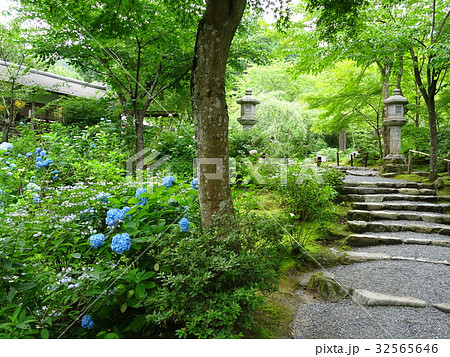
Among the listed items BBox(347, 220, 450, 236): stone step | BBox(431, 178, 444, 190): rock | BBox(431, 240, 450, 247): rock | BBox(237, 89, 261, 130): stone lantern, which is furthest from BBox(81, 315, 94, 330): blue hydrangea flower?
BBox(237, 89, 261, 130): stone lantern

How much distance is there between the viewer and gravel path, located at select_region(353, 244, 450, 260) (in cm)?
384

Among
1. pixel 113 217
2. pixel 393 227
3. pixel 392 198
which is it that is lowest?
pixel 393 227

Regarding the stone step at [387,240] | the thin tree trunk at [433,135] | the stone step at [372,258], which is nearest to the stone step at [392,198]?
the thin tree trunk at [433,135]

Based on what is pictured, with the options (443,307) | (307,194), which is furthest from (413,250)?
(443,307)

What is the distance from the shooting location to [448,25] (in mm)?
6105

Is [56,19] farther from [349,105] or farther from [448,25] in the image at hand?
[349,105]

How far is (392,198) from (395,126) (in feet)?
12.9

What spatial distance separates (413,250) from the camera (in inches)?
161

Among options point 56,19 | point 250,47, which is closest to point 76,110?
point 56,19

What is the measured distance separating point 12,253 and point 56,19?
15.4ft

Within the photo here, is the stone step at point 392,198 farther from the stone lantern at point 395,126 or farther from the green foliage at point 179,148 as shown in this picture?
the green foliage at point 179,148

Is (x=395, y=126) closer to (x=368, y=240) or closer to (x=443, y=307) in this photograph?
(x=368, y=240)

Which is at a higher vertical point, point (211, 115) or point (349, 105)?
point (349, 105)

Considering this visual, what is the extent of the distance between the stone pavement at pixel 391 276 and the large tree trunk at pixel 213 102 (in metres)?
1.21
